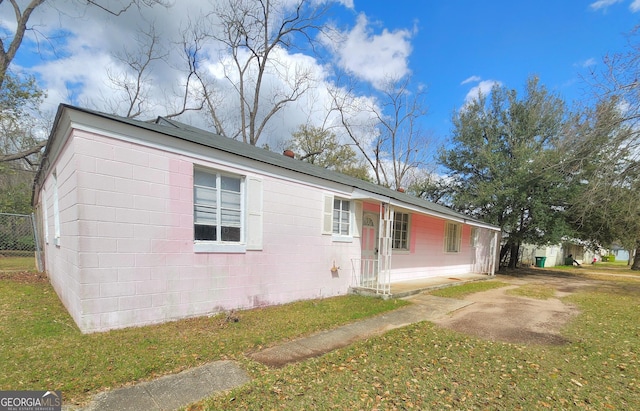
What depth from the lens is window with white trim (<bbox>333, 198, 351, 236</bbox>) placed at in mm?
8188

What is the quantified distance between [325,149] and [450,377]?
23441 mm

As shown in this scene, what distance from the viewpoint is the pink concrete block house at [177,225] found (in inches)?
168

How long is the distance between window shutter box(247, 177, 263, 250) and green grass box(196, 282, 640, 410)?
9.51 feet

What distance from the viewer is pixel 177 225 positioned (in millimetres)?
4992

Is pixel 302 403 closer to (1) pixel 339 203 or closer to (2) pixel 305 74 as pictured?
(1) pixel 339 203

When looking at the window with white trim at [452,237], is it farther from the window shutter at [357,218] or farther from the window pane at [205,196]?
the window pane at [205,196]

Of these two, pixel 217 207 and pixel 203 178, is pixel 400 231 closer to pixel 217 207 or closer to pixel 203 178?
pixel 217 207

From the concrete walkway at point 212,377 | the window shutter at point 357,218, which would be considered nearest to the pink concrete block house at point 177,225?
the window shutter at point 357,218

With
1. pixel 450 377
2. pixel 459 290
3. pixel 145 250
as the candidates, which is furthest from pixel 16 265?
pixel 459 290

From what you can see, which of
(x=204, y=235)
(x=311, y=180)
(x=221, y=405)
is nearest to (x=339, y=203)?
(x=311, y=180)

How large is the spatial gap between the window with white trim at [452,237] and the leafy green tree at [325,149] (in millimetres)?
12879

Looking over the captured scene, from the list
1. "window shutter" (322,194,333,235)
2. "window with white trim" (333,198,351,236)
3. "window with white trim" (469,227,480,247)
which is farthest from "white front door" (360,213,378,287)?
"window with white trim" (469,227,480,247)

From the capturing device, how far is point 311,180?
24.1ft

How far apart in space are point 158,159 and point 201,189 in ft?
2.92
